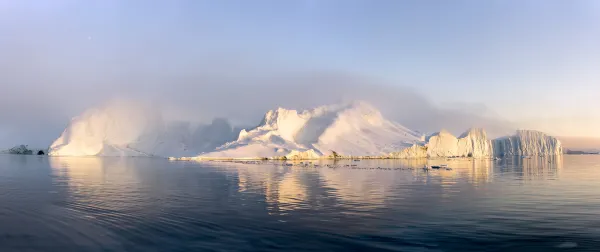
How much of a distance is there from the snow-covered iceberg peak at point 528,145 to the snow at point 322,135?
58.2 metres

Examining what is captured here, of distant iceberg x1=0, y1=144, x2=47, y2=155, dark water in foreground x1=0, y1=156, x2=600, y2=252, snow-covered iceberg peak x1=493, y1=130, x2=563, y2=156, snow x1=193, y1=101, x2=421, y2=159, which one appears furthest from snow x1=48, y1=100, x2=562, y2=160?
dark water in foreground x1=0, y1=156, x2=600, y2=252

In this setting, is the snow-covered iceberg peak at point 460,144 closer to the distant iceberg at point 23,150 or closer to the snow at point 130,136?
the snow at point 130,136

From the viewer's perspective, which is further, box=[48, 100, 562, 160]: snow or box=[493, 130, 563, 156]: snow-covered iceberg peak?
box=[493, 130, 563, 156]: snow-covered iceberg peak

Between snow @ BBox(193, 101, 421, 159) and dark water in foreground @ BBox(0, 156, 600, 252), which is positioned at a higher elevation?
snow @ BBox(193, 101, 421, 159)

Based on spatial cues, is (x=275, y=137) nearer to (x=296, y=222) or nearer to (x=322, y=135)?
(x=322, y=135)

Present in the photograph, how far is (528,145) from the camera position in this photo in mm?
143500

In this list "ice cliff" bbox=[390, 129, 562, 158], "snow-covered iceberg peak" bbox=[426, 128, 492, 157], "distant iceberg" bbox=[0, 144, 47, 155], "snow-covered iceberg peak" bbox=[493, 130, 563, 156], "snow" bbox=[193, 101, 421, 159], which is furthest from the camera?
"snow-covered iceberg peak" bbox=[493, 130, 563, 156]

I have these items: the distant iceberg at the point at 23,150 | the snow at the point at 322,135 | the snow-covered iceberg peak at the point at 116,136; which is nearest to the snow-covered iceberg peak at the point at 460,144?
the snow at the point at 322,135

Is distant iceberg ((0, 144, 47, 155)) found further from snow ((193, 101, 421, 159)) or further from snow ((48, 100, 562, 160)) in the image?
snow ((193, 101, 421, 159))

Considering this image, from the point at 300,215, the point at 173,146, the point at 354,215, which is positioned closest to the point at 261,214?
the point at 300,215

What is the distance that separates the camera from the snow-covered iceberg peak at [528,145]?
139500 mm

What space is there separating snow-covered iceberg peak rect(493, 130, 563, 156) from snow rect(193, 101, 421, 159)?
191 feet

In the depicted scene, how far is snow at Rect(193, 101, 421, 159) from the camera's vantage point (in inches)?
3076

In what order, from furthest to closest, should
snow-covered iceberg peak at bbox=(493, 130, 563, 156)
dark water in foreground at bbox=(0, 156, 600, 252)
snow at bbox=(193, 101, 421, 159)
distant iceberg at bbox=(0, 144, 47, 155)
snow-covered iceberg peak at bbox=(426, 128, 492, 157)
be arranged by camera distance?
snow-covered iceberg peak at bbox=(493, 130, 563, 156), distant iceberg at bbox=(0, 144, 47, 155), snow-covered iceberg peak at bbox=(426, 128, 492, 157), snow at bbox=(193, 101, 421, 159), dark water in foreground at bbox=(0, 156, 600, 252)
